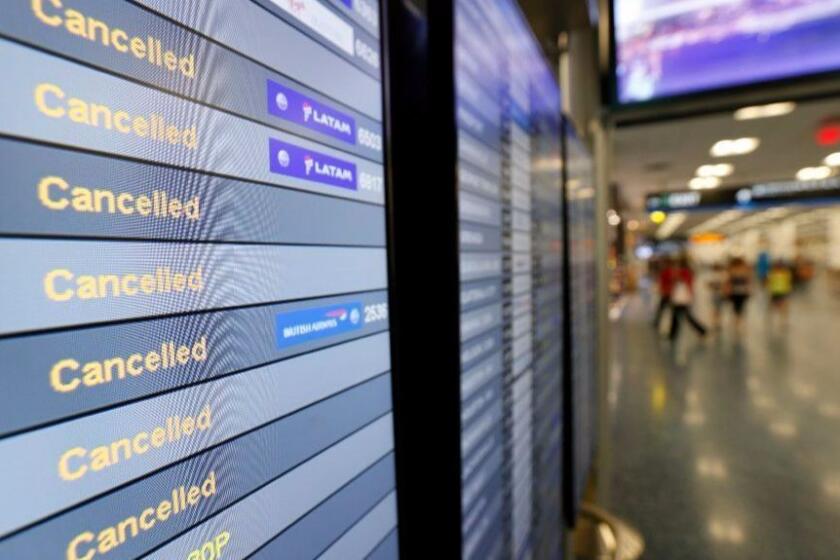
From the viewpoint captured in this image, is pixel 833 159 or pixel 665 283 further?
pixel 665 283

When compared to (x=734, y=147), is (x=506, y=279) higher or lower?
lower

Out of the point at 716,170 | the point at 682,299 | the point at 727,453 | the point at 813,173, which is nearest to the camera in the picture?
the point at 727,453

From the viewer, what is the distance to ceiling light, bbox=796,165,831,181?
8305mm

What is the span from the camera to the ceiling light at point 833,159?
7.00m

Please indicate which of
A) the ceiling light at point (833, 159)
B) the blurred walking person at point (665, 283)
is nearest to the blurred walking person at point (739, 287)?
the blurred walking person at point (665, 283)

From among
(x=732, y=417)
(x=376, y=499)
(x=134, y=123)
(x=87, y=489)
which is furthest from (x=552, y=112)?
(x=732, y=417)

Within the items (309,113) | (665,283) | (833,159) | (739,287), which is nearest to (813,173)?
(833,159)

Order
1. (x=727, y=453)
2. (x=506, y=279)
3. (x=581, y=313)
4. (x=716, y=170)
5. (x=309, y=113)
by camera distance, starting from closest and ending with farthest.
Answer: (x=309, y=113) → (x=506, y=279) → (x=581, y=313) → (x=727, y=453) → (x=716, y=170)

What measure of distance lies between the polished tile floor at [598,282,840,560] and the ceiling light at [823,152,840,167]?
9.30 feet

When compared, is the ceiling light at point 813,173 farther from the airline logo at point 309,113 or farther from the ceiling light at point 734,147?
the airline logo at point 309,113

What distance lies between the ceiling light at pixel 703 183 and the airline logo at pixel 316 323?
10039 millimetres

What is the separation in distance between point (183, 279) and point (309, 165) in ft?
0.82

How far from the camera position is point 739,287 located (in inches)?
355

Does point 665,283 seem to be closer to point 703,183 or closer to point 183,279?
point 703,183
